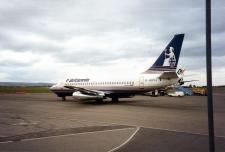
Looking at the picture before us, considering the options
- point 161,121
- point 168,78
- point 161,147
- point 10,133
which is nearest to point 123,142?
point 161,147

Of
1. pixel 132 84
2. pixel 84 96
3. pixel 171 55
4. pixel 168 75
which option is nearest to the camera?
pixel 168 75

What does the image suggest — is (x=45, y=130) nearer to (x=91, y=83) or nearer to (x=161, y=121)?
(x=161, y=121)

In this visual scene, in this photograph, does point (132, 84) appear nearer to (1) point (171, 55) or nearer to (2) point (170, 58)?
(2) point (170, 58)

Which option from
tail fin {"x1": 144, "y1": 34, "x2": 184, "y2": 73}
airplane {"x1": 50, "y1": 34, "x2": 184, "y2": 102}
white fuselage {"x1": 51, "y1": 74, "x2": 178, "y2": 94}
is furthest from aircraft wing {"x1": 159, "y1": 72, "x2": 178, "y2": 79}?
tail fin {"x1": 144, "y1": 34, "x2": 184, "y2": 73}

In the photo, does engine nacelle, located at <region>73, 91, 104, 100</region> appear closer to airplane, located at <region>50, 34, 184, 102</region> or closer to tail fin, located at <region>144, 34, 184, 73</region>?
airplane, located at <region>50, 34, 184, 102</region>

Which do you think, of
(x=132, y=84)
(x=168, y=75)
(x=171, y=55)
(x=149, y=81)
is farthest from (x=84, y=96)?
(x=171, y=55)

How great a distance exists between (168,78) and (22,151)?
2382 centimetres

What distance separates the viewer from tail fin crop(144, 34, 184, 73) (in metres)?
34.1

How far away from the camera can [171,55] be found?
34281mm

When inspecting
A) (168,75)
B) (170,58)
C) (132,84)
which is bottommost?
(132,84)

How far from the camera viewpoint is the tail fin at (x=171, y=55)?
34062 mm

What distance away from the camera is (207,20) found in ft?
17.9

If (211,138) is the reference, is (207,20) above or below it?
above

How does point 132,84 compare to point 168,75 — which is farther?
point 132,84
